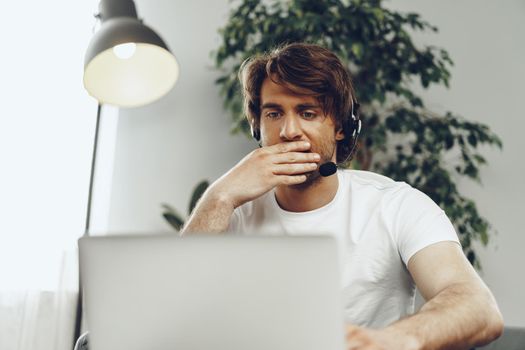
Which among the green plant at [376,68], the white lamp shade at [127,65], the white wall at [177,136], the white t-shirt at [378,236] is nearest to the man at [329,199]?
the white t-shirt at [378,236]

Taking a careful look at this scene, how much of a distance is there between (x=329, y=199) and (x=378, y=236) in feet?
0.63

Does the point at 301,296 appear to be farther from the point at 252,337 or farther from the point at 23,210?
the point at 23,210

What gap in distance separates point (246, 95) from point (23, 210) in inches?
40.6

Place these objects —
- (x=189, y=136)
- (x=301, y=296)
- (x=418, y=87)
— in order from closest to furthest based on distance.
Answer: (x=301, y=296) → (x=189, y=136) → (x=418, y=87)

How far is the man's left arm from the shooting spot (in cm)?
88

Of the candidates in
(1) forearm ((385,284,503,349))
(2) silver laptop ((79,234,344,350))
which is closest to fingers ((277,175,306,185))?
(1) forearm ((385,284,503,349))

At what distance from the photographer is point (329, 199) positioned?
5.24 ft

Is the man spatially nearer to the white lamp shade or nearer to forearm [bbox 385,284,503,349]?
forearm [bbox 385,284,503,349]

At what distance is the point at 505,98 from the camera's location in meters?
3.26

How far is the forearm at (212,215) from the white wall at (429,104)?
139 cm

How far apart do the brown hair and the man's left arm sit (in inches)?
19.9

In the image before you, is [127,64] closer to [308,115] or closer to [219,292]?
[308,115]

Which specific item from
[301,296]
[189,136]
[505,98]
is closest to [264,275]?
[301,296]

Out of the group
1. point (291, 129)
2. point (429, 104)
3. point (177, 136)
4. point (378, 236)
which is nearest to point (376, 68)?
point (429, 104)
